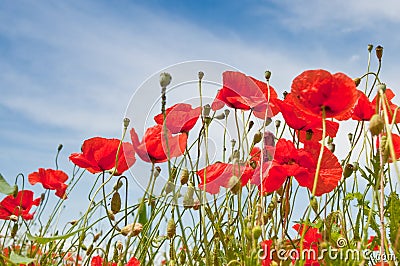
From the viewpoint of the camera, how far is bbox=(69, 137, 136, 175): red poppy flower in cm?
139

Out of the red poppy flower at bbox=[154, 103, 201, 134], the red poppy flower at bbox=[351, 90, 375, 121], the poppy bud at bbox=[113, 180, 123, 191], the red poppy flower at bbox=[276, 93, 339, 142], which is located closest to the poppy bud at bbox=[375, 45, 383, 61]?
the red poppy flower at bbox=[351, 90, 375, 121]

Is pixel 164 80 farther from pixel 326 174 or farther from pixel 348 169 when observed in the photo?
pixel 348 169

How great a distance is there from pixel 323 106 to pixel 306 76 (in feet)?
0.25

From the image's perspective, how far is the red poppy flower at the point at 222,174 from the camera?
50.1 inches

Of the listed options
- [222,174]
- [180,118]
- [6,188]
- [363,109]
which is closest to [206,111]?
[180,118]

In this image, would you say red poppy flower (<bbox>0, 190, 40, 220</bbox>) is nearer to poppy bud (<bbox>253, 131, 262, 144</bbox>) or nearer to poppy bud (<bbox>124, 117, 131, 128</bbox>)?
poppy bud (<bbox>124, 117, 131, 128</bbox>)

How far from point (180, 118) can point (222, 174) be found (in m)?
0.19

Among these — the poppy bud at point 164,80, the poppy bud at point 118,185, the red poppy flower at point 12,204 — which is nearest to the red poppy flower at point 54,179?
the red poppy flower at point 12,204

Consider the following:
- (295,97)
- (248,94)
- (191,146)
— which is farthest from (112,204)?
(295,97)

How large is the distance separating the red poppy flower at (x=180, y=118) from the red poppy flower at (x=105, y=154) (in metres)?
0.13

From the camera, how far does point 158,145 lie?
1302mm

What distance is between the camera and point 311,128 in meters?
1.26

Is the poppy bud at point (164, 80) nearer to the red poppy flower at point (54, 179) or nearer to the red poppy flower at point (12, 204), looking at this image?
the red poppy flower at point (12, 204)

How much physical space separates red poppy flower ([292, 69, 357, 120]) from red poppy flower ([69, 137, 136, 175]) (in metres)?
0.53
